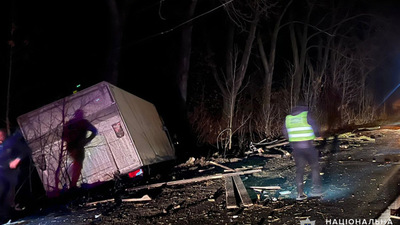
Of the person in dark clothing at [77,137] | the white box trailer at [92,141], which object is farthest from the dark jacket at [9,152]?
the person in dark clothing at [77,137]

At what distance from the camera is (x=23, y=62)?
10.1m

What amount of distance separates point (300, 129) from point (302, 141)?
20cm

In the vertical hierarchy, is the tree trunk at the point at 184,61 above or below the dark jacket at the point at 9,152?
above

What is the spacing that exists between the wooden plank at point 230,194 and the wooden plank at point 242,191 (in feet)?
0.39

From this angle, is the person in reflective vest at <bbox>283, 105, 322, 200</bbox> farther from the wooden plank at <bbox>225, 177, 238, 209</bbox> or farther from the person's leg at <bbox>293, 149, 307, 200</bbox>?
the wooden plank at <bbox>225, 177, 238, 209</bbox>

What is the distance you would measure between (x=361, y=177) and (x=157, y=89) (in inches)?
497

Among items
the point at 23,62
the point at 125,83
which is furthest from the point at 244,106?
the point at 23,62

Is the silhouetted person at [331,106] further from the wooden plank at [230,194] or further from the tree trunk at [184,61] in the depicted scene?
the wooden plank at [230,194]

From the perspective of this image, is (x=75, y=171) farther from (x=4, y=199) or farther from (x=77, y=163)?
(x=4, y=199)

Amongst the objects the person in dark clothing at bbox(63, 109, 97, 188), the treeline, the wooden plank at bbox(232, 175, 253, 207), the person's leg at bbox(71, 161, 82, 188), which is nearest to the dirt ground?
the wooden plank at bbox(232, 175, 253, 207)

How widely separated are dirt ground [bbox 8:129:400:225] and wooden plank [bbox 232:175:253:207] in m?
0.10

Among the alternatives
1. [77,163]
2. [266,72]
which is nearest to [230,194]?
[77,163]

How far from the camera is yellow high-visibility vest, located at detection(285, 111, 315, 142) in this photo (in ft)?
15.8

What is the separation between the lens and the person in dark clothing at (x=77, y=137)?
6711 millimetres
